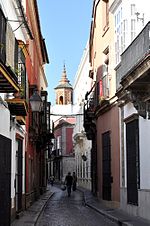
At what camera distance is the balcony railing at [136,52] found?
1377 centimetres

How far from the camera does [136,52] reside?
600 inches

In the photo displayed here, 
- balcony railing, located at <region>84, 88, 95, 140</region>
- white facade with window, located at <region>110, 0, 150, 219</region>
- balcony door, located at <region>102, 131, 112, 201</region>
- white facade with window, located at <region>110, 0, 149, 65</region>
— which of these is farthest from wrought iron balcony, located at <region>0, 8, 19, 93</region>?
balcony railing, located at <region>84, 88, 95, 140</region>

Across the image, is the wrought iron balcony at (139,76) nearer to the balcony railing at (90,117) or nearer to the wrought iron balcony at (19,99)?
the wrought iron balcony at (19,99)

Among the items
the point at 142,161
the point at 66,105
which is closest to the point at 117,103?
the point at 142,161

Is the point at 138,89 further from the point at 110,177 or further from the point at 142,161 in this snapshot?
the point at 110,177

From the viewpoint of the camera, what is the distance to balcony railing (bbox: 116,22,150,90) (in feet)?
45.2

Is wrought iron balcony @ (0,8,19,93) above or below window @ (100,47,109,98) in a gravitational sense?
below

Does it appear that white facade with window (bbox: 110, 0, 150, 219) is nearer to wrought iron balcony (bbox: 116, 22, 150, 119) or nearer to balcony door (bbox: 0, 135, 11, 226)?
wrought iron balcony (bbox: 116, 22, 150, 119)

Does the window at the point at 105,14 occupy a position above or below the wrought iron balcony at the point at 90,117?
above

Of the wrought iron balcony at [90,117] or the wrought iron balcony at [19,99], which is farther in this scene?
the wrought iron balcony at [90,117]

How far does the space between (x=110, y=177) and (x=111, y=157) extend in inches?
32.5

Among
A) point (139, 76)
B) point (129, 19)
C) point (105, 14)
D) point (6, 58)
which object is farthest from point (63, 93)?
point (6, 58)

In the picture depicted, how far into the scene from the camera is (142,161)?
15508 millimetres

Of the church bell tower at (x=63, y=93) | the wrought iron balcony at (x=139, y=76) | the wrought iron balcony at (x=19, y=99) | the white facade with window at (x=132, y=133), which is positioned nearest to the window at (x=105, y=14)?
the white facade with window at (x=132, y=133)
